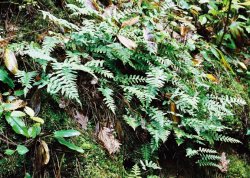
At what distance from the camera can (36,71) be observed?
283cm

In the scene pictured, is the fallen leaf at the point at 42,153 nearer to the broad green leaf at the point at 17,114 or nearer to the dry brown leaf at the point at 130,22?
the broad green leaf at the point at 17,114

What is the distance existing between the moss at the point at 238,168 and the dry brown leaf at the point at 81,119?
1739mm

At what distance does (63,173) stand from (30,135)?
1.38 ft

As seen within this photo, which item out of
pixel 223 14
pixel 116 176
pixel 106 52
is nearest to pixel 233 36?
pixel 223 14

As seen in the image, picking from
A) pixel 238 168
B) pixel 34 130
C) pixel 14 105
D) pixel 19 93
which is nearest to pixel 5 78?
pixel 19 93

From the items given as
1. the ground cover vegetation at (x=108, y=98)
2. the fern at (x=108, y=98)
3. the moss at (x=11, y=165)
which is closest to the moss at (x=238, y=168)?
Answer: the ground cover vegetation at (x=108, y=98)

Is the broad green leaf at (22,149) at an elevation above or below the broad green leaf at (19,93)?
below

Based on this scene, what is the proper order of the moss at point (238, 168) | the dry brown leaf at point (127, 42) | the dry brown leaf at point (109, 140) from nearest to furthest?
the dry brown leaf at point (109, 140) → the dry brown leaf at point (127, 42) → the moss at point (238, 168)

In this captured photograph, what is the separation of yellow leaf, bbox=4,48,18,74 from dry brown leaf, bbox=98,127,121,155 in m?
0.95

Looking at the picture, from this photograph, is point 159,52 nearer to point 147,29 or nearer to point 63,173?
point 147,29

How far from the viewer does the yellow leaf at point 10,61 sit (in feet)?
8.84

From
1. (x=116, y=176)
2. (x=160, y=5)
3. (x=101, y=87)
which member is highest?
(x=160, y=5)

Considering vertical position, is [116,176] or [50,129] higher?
[50,129]

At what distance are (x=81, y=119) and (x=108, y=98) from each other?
0.32 metres
